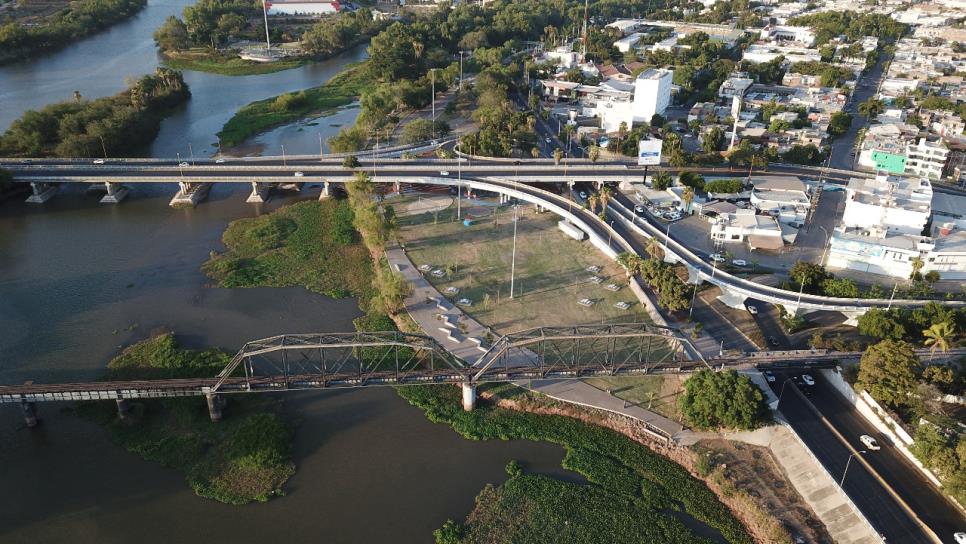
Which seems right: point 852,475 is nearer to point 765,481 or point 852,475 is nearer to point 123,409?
point 765,481

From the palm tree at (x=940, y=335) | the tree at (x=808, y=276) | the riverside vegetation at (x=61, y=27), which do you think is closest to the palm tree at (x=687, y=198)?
the tree at (x=808, y=276)

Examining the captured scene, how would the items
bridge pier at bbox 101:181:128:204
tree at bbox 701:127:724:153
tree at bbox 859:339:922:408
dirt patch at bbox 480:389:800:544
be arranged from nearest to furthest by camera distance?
dirt patch at bbox 480:389:800:544, tree at bbox 859:339:922:408, bridge pier at bbox 101:181:128:204, tree at bbox 701:127:724:153

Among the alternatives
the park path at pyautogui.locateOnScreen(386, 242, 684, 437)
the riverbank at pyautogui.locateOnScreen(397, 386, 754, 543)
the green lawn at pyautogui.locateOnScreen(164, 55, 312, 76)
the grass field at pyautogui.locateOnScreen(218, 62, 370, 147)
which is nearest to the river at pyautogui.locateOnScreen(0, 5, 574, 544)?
the riverbank at pyautogui.locateOnScreen(397, 386, 754, 543)

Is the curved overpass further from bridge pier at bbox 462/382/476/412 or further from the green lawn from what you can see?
the green lawn

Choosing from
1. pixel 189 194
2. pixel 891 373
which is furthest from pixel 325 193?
pixel 891 373

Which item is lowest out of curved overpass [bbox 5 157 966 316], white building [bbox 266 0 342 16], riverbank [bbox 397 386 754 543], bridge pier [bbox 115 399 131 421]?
riverbank [bbox 397 386 754 543]

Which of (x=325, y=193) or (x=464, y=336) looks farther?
(x=325, y=193)
